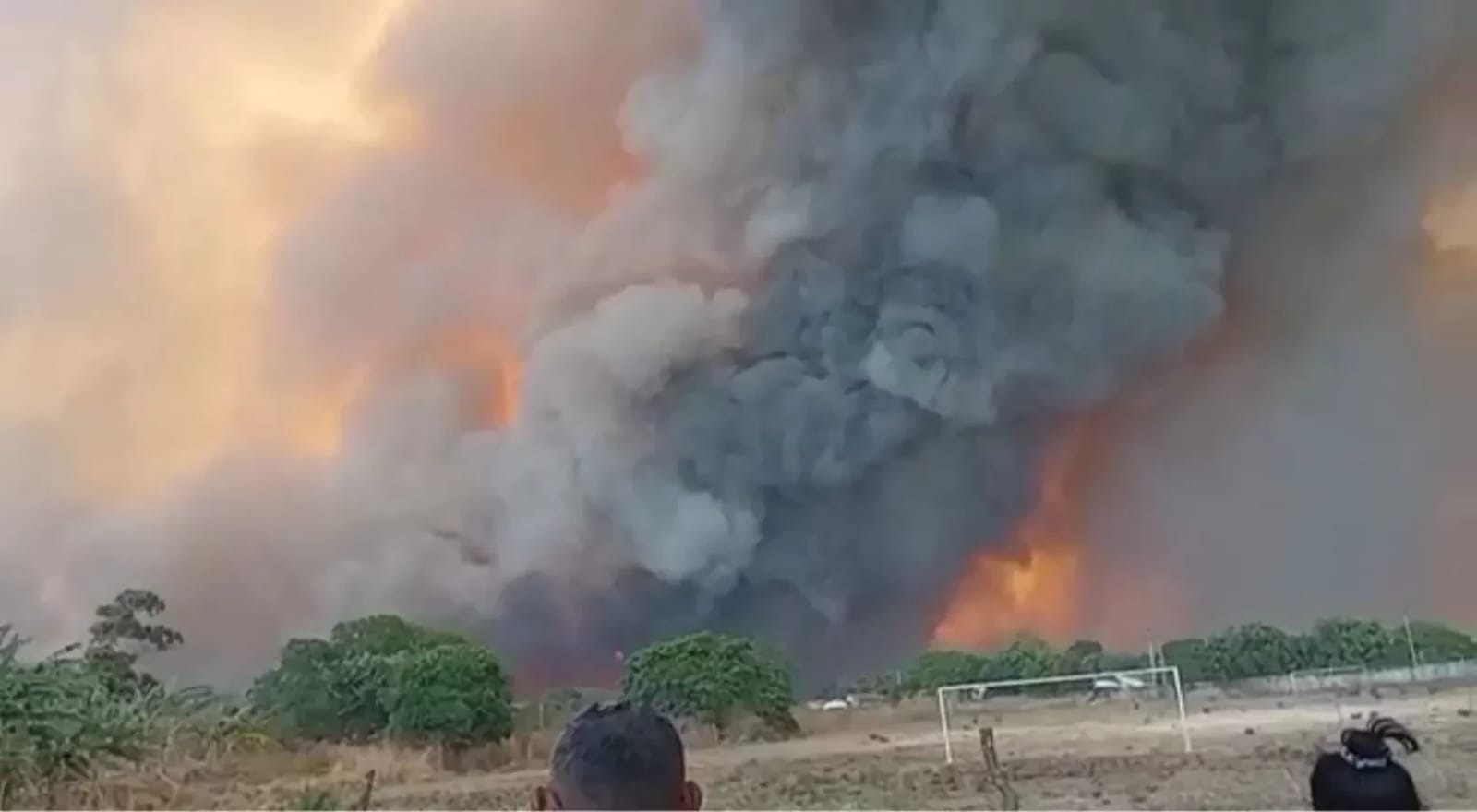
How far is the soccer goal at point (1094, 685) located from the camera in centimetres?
580

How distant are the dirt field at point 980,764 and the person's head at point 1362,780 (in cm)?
323

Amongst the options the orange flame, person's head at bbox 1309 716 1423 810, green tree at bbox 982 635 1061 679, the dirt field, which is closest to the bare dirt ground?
the dirt field

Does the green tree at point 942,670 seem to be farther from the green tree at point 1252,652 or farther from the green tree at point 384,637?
the green tree at point 384,637

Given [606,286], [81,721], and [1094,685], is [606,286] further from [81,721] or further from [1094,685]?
[81,721]

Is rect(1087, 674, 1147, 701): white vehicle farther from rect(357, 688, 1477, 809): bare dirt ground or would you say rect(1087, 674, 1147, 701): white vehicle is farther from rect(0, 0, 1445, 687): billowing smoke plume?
rect(0, 0, 1445, 687): billowing smoke plume

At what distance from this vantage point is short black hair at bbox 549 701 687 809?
3.47ft

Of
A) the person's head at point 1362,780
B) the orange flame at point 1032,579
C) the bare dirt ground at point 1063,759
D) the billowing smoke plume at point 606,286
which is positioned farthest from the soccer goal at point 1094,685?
the person's head at point 1362,780

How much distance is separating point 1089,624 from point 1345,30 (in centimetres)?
420

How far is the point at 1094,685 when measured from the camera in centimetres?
586

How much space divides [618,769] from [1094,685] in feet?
16.8

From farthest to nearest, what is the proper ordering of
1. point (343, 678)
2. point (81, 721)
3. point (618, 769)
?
point (343, 678) < point (81, 721) < point (618, 769)

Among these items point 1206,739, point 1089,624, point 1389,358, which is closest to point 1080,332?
point 1389,358

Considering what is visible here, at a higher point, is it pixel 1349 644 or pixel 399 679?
pixel 399 679

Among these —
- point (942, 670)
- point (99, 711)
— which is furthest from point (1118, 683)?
point (99, 711)
